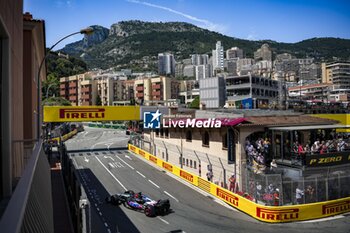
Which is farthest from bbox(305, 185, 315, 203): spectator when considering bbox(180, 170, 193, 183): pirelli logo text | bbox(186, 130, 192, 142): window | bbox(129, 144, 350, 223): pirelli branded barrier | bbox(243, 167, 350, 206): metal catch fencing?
bbox(186, 130, 192, 142): window

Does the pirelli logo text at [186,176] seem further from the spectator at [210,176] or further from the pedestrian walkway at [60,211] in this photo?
the pedestrian walkway at [60,211]

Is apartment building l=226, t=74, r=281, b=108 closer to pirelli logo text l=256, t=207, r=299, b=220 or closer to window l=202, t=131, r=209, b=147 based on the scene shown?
window l=202, t=131, r=209, b=147

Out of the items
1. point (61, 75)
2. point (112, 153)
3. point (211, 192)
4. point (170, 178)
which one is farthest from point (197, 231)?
point (61, 75)

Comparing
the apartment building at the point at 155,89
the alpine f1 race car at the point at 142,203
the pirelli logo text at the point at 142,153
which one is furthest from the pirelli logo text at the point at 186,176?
the apartment building at the point at 155,89

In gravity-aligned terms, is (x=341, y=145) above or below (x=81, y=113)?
below

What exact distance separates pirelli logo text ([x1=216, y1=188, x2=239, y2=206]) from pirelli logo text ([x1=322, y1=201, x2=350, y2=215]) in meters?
5.79

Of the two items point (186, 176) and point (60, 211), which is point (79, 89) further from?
point (60, 211)

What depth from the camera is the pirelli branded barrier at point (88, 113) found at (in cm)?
4441

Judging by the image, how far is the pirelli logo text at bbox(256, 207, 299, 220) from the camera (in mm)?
20547

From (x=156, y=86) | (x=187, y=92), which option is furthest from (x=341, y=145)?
(x=187, y=92)

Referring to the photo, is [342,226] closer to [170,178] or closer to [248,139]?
[248,139]

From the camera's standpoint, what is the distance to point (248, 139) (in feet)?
93.4

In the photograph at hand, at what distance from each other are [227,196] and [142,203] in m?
6.67

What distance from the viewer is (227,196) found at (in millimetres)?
24750
